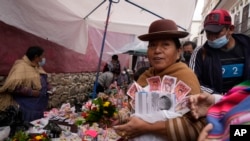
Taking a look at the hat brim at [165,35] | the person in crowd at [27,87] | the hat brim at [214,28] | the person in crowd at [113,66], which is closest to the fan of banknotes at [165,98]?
the hat brim at [165,35]

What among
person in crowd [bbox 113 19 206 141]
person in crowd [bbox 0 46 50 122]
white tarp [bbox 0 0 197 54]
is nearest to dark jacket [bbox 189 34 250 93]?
person in crowd [bbox 113 19 206 141]

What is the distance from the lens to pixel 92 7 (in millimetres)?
4906

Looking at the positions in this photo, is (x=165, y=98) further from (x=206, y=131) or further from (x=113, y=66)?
(x=113, y=66)

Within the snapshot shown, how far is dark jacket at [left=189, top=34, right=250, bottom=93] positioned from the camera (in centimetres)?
214

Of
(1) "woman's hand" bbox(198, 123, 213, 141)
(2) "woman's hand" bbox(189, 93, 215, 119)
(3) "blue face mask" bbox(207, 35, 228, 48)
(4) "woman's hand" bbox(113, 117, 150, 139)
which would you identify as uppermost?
(3) "blue face mask" bbox(207, 35, 228, 48)

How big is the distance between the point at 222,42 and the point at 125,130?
134 centimetres

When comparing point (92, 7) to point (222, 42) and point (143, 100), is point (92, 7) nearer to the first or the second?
point (222, 42)

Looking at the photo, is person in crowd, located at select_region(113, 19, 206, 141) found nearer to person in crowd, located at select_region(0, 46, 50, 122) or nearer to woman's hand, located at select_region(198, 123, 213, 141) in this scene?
woman's hand, located at select_region(198, 123, 213, 141)

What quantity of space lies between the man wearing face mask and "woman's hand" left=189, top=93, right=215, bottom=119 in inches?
33.5

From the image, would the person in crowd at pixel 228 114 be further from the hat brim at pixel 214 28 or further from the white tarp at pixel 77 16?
the white tarp at pixel 77 16

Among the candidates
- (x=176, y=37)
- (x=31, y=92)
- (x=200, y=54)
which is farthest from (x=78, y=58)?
(x=176, y=37)

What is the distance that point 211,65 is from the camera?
2.16m

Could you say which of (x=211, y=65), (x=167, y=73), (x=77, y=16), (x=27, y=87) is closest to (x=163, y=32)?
(x=167, y=73)

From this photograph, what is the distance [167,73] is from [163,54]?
11 cm
